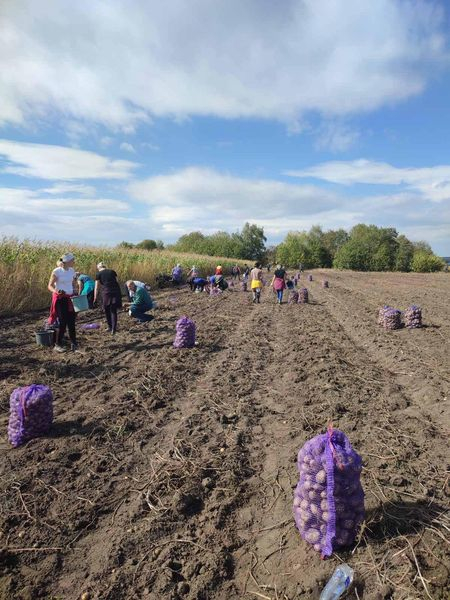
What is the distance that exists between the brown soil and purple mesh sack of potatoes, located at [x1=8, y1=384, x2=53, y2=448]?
0.43ft

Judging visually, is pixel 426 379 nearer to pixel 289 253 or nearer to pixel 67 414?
pixel 67 414

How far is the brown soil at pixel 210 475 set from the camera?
2.41 meters

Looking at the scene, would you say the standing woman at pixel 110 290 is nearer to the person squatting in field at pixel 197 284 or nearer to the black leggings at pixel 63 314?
the black leggings at pixel 63 314

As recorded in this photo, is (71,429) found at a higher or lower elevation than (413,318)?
lower

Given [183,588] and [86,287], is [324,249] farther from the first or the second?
[183,588]

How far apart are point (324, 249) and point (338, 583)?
8812 cm

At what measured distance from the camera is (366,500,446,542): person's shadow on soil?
8.77 feet

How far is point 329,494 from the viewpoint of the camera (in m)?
2.41

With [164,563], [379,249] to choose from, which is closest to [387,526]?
[164,563]

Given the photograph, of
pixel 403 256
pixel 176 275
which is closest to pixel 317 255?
pixel 403 256

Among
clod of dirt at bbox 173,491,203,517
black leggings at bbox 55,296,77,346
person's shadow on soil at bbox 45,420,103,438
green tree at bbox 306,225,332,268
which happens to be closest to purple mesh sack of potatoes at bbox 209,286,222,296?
black leggings at bbox 55,296,77,346

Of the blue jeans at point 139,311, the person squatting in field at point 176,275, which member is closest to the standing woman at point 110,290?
the blue jeans at point 139,311

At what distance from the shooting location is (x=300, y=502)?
2.59 metres

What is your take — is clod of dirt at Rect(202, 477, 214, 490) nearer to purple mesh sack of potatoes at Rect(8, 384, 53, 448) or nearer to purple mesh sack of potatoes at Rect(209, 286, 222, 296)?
purple mesh sack of potatoes at Rect(8, 384, 53, 448)
